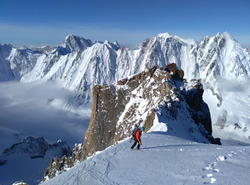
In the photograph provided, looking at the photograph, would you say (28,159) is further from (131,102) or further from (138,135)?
(138,135)

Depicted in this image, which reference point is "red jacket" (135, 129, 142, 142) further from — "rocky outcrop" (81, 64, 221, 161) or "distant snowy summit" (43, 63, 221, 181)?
"rocky outcrop" (81, 64, 221, 161)

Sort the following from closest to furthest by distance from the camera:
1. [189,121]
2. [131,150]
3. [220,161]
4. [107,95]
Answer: [220,161] → [131,150] → [189,121] → [107,95]

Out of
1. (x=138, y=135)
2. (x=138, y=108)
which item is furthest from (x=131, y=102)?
(x=138, y=135)

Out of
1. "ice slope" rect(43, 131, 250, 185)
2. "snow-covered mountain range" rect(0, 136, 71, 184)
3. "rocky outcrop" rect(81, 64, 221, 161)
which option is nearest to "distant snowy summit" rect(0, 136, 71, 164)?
"snow-covered mountain range" rect(0, 136, 71, 184)

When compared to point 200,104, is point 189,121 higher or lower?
lower

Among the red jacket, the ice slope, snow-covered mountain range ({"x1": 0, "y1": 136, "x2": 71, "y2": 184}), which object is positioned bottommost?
snow-covered mountain range ({"x1": 0, "y1": 136, "x2": 71, "y2": 184})

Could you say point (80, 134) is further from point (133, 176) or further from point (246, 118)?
point (133, 176)

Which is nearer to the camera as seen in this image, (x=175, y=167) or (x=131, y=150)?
(x=175, y=167)

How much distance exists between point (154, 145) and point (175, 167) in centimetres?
621

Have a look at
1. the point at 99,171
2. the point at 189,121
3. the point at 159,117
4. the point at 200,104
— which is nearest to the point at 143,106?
the point at 189,121

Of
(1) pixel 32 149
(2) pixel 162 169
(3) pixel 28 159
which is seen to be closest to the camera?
(2) pixel 162 169

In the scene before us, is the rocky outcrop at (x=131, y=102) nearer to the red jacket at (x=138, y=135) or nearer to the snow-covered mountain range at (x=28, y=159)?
the red jacket at (x=138, y=135)

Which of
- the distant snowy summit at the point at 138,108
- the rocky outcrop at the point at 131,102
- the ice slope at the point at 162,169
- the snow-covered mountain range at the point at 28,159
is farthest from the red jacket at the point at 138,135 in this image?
the snow-covered mountain range at the point at 28,159

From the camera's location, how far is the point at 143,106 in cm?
4850
